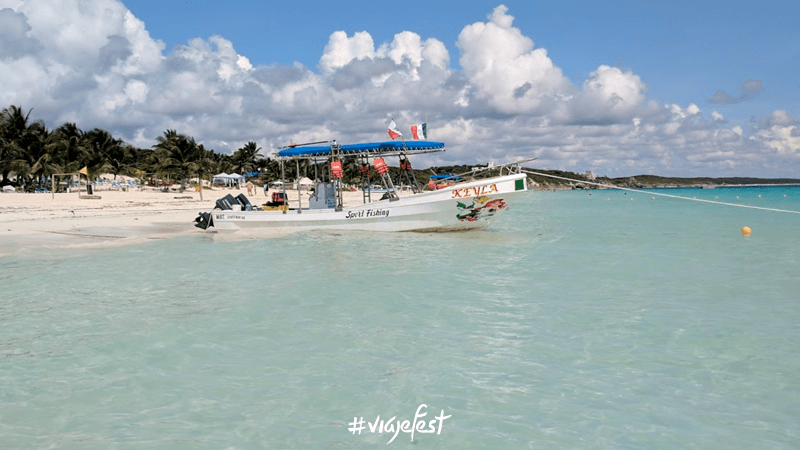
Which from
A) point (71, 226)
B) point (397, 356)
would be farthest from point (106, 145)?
point (397, 356)

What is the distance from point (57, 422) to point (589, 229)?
87.2ft

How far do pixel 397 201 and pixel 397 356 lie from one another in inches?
530

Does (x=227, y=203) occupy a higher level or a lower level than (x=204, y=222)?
higher

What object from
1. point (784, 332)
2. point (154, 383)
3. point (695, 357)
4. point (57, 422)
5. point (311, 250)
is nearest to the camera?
point (57, 422)

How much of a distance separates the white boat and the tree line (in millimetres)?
34189

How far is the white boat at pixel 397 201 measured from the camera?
63.5 ft

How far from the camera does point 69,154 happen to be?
5525 cm

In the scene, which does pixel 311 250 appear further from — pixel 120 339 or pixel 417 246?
pixel 120 339

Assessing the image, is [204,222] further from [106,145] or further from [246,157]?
[246,157]

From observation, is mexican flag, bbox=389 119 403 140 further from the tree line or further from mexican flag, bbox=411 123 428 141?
the tree line

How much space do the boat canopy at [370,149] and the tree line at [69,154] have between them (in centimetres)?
3453

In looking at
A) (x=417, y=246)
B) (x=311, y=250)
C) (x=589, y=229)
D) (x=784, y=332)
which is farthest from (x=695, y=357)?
(x=589, y=229)

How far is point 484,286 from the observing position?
11.4 metres

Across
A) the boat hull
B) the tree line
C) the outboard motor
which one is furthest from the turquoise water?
the tree line
